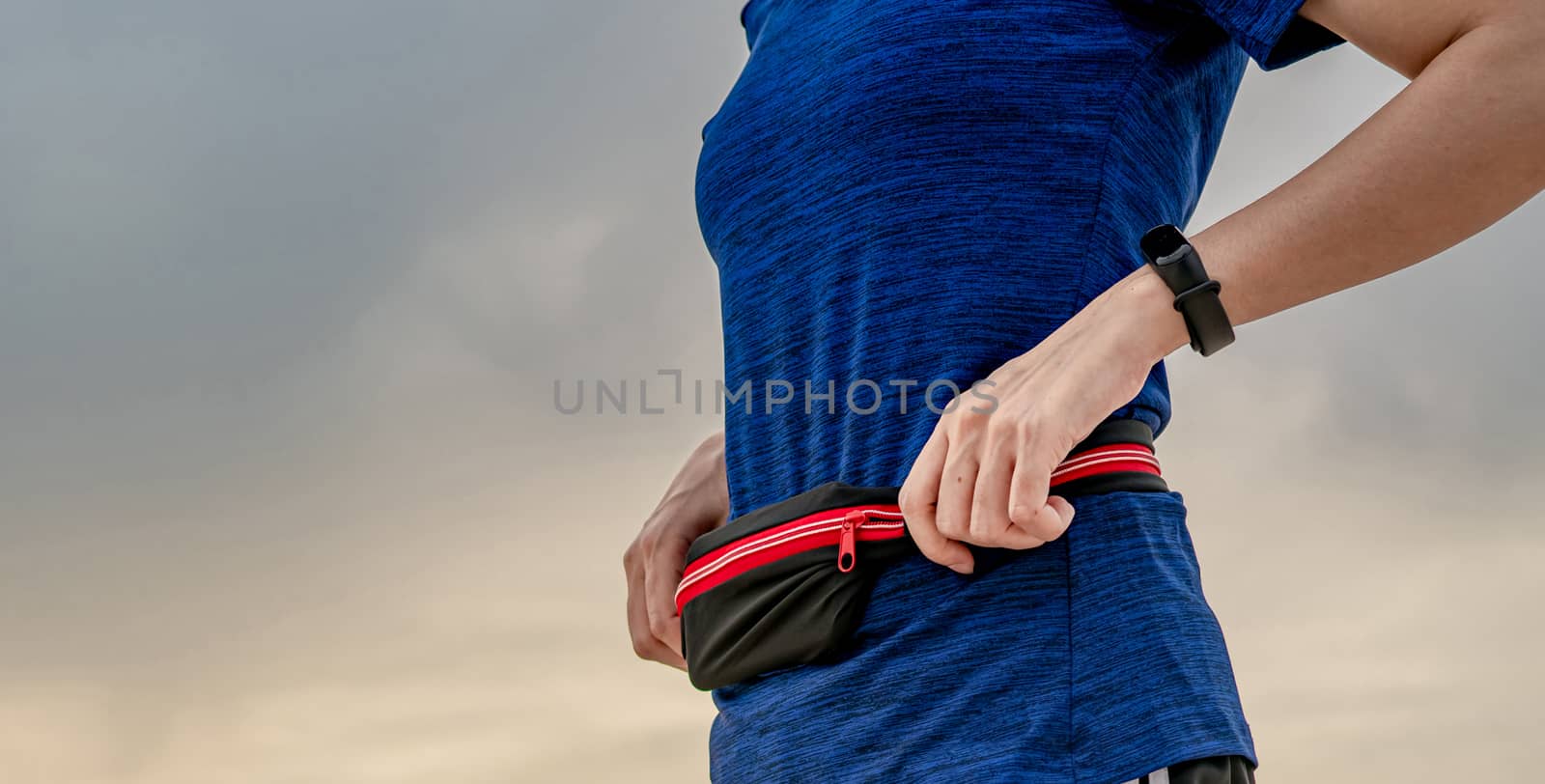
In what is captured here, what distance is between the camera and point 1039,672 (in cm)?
80

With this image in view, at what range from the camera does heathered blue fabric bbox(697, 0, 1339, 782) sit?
2.60ft

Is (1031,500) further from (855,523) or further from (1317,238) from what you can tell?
Result: (1317,238)

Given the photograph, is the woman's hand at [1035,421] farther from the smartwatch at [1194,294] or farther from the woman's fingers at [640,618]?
the woman's fingers at [640,618]

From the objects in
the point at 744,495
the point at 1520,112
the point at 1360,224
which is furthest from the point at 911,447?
the point at 1520,112

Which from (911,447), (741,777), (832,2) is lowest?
(741,777)

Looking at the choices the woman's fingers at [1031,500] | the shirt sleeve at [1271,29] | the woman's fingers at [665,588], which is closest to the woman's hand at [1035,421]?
the woman's fingers at [1031,500]

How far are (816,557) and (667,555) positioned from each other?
34 centimetres

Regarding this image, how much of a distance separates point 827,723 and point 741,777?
11 cm

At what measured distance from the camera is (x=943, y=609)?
82 cm

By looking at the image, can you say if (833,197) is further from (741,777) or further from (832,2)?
(741,777)

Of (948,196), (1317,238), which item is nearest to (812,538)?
(948,196)

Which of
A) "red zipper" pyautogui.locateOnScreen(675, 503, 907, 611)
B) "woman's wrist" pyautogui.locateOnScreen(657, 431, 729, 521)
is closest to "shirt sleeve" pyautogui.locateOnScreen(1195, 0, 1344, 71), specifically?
"red zipper" pyautogui.locateOnScreen(675, 503, 907, 611)

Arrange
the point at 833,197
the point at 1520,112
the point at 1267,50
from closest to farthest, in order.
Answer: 1. the point at 1520,112
2. the point at 1267,50
3. the point at 833,197

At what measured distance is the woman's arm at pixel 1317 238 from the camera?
739mm
